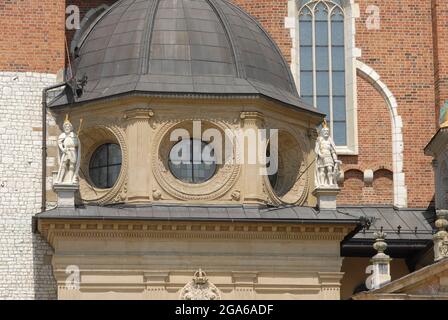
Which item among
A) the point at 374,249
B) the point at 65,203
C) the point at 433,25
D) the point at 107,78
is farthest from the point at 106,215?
the point at 433,25

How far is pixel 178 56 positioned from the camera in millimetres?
40656

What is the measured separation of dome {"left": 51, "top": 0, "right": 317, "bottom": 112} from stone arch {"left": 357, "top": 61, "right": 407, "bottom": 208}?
4303 mm

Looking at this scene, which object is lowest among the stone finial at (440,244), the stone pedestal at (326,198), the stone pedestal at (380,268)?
the stone pedestal at (380,268)

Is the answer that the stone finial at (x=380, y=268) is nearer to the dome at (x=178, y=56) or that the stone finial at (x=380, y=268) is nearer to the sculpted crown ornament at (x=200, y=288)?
the sculpted crown ornament at (x=200, y=288)

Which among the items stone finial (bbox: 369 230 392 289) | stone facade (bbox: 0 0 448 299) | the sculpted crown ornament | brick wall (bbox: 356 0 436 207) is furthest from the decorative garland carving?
brick wall (bbox: 356 0 436 207)

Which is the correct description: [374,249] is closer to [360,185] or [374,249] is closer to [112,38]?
[360,185]

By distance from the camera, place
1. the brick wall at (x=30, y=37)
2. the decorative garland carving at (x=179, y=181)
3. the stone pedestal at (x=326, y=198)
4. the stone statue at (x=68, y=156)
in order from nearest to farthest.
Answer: the stone statue at (x=68, y=156) < the decorative garland carving at (x=179, y=181) < the stone pedestal at (x=326, y=198) < the brick wall at (x=30, y=37)

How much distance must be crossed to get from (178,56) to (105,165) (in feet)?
10.1

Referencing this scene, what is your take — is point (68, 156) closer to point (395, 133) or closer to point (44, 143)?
point (44, 143)

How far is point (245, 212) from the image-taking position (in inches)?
1540

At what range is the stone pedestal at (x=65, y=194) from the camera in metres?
38.7

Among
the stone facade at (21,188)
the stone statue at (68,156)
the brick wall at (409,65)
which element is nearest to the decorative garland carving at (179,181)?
the stone statue at (68,156)

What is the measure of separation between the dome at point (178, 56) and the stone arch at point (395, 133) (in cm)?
430

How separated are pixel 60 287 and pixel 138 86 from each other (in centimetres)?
502
